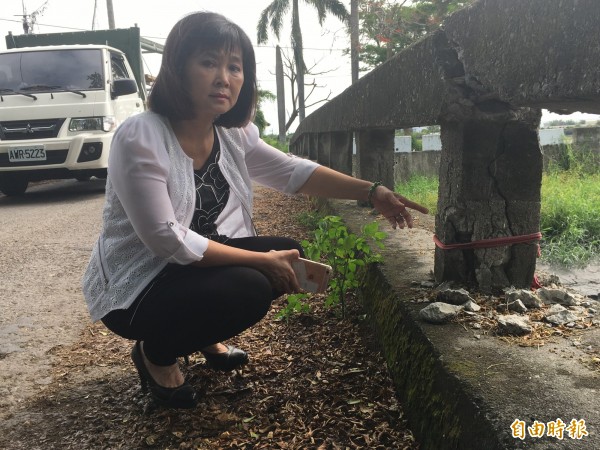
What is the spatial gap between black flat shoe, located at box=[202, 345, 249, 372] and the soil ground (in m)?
0.03

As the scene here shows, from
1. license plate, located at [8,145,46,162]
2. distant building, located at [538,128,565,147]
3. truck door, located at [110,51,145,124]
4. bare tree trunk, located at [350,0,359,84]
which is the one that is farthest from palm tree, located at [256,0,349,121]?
license plate, located at [8,145,46,162]

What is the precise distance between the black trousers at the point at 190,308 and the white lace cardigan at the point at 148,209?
6cm

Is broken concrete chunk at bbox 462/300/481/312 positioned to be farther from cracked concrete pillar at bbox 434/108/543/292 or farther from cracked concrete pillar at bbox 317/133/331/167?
cracked concrete pillar at bbox 317/133/331/167

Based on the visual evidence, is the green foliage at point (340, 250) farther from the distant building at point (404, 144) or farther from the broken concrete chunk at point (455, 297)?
the distant building at point (404, 144)

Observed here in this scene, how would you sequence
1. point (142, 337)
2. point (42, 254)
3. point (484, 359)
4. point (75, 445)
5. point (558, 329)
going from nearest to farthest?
point (484, 359), point (558, 329), point (75, 445), point (142, 337), point (42, 254)

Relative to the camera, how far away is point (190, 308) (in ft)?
6.11

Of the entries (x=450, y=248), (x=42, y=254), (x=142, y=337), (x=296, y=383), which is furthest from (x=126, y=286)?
(x=42, y=254)

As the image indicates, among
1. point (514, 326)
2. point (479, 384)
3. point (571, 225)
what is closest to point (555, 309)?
point (514, 326)

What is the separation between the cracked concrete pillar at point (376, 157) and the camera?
400cm

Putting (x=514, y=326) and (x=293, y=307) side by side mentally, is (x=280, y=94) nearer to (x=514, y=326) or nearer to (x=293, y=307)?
(x=293, y=307)

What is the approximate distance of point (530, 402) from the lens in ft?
4.18

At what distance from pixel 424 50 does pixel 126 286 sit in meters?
1.34

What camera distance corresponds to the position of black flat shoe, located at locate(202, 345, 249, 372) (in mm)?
2221

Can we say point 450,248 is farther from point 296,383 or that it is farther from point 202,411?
point 202,411
